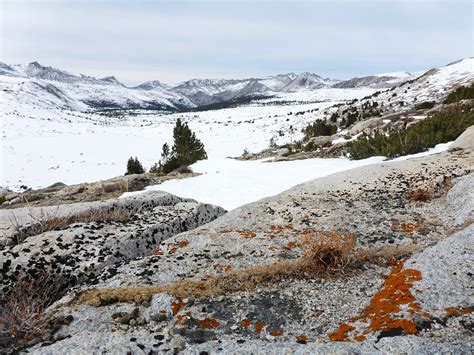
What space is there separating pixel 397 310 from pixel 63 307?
4816mm

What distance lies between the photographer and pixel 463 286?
4734 millimetres

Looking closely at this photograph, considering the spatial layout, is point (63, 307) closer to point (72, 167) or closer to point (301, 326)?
point (301, 326)

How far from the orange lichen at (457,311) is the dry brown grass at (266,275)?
70.6 inches

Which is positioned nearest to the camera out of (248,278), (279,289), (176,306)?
(176,306)

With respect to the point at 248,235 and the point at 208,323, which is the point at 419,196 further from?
the point at 208,323

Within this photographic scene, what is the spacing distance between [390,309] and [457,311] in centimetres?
77

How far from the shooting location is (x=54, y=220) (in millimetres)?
8539

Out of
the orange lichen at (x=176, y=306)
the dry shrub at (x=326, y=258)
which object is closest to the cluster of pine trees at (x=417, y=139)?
the dry shrub at (x=326, y=258)

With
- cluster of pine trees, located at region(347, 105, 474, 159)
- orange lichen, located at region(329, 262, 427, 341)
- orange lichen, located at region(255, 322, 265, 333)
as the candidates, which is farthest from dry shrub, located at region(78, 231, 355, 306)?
cluster of pine trees, located at region(347, 105, 474, 159)

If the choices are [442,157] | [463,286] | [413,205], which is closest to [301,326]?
[463,286]

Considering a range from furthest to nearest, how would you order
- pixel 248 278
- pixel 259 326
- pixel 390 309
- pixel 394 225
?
pixel 394 225
pixel 248 278
pixel 259 326
pixel 390 309

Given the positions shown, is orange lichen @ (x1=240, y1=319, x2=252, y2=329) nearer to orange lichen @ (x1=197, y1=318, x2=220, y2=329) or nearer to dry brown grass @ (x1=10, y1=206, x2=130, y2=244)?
orange lichen @ (x1=197, y1=318, x2=220, y2=329)

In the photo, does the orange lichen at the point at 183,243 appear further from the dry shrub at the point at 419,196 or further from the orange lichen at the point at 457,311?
the dry shrub at the point at 419,196

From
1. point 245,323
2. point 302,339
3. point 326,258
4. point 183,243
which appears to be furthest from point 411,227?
point 183,243
